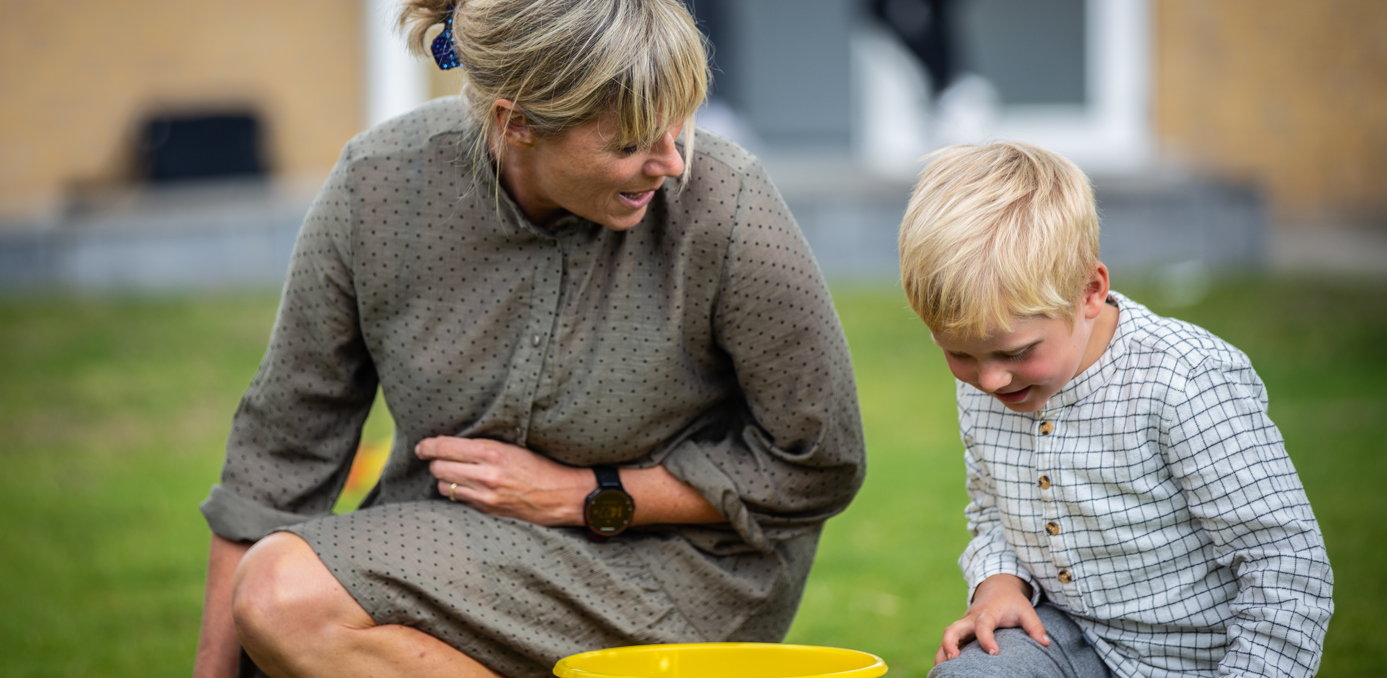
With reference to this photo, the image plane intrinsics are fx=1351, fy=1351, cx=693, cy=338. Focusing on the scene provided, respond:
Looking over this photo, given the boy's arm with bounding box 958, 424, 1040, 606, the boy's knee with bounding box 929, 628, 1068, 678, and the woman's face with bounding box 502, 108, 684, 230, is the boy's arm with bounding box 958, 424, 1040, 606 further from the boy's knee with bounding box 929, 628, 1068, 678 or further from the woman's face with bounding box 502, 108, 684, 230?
the woman's face with bounding box 502, 108, 684, 230

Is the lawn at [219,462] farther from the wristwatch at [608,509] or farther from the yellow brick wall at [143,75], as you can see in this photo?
the yellow brick wall at [143,75]

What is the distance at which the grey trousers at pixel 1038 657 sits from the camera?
5.36 ft

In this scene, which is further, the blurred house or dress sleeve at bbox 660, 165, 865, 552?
the blurred house

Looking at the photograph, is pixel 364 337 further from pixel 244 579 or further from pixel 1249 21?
pixel 1249 21

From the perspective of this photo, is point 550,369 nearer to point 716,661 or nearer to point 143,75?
point 716,661

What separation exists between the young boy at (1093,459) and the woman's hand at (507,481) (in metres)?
0.57

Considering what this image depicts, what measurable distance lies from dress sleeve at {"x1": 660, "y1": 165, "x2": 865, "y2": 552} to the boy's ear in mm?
406

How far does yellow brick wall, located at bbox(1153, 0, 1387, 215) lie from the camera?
9.00 meters

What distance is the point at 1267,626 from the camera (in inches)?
60.8

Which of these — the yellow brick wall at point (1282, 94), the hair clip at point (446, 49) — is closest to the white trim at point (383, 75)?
the yellow brick wall at point (1282, 94)

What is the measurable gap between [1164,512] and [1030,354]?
Result: 27 cm

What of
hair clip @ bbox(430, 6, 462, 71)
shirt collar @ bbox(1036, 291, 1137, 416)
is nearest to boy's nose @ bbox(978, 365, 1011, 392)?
shirt collar @ bbox(1036, 291, 1137, 416)

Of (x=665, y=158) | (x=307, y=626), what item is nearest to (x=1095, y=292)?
(x=665, y=158)

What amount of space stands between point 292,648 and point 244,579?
0.38ft
